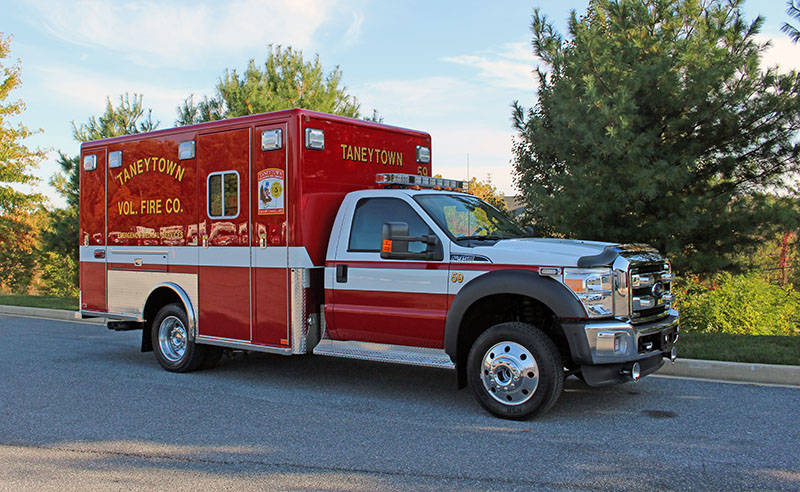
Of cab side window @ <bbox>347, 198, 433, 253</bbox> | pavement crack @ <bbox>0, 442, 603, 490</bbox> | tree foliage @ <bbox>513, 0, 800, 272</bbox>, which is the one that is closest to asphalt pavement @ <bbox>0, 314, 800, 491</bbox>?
pavement crack @ <bbox>0, 442, 603, 490</bbox>

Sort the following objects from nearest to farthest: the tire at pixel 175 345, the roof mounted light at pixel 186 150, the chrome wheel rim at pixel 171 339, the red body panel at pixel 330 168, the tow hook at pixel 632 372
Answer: the tow hook at pixel 632 372, the red body panel at pixel 330 168, the roof mounted light at pixel 186 150, the tire at pixel 175 345, the chrome wheel rim at pixel 171 339

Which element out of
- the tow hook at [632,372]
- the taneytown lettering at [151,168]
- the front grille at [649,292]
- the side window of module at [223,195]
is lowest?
the tow hook at [632,372]

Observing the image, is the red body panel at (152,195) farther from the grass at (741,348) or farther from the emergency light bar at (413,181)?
the grass at (741,348)

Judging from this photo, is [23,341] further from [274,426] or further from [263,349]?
[274,426]

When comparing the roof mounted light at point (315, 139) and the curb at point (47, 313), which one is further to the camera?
the curb at point (47, 313)

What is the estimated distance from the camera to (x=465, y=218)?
7055 millimetres

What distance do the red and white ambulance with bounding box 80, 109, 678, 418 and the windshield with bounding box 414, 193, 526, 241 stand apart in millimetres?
23

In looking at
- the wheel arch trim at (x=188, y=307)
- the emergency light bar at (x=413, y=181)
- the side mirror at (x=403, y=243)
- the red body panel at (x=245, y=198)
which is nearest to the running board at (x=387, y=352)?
the red body panel at (x=245, y=198)

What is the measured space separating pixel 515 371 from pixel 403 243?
1.50 m

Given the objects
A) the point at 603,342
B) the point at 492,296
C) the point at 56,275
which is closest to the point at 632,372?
the point at 603,342

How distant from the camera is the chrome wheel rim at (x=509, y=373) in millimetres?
6051

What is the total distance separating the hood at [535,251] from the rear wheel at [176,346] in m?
3.68

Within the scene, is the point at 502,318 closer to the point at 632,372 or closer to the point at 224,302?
the point at 632,372

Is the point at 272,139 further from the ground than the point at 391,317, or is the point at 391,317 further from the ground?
the point at 272,139
